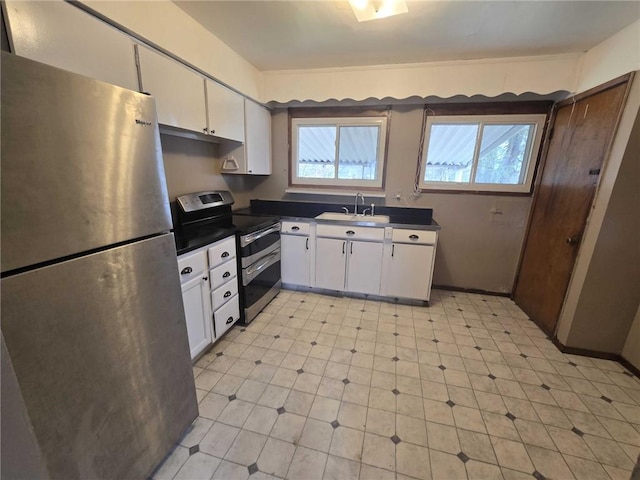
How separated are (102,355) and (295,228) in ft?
6.95

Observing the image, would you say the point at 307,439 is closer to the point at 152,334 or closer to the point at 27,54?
the point at 152,334

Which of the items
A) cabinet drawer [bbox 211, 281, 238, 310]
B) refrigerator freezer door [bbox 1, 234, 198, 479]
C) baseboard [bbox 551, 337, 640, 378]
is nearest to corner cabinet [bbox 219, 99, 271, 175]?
cabinet drawer [bbox 211, 281, 238, 310]

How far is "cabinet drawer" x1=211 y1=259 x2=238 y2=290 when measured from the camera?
79.0 inches

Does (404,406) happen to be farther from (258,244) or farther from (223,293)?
(258,244)

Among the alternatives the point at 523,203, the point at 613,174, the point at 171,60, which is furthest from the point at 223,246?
the point at 523,203

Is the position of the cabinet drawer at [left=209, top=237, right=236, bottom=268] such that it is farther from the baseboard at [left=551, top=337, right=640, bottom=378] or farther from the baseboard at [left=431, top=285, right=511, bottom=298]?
the baseboard at [left=551, top=337, right=640, bottom=378]

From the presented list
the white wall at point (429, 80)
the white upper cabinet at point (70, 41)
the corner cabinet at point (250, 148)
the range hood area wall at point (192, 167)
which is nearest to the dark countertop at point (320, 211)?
the range hood area wall at point (192, 167)

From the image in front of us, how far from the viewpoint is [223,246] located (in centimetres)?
208

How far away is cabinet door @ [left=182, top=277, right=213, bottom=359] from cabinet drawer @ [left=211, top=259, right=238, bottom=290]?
0.29 feet

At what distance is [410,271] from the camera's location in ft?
9.11

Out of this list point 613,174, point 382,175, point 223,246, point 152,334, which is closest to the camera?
point 152,334

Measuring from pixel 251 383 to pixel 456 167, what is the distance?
2.87 metres

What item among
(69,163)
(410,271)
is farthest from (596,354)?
(69,163)

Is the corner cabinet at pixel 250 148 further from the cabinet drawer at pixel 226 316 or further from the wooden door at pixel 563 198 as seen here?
the wooden door at pixel 563 198
